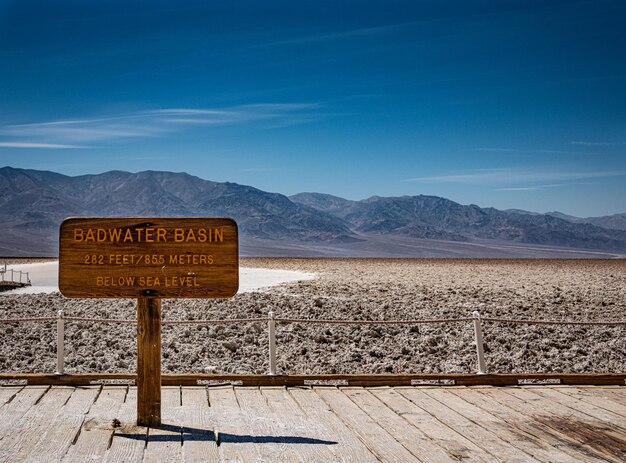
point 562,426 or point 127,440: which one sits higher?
point 127,440

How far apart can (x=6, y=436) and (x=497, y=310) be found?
2228 centimetres

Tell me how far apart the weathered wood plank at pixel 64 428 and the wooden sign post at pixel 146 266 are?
68 cm

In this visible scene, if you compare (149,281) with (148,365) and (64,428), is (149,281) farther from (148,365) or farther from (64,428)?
(64,428)

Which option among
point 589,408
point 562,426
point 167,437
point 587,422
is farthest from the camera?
point 589,408

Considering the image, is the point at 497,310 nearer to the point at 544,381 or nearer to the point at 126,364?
the point at 126,364

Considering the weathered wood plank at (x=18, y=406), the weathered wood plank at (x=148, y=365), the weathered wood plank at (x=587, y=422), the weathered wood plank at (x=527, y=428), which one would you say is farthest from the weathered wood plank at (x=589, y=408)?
the weathered wood plank at (x=18, y=406)

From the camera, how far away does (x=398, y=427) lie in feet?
19.9

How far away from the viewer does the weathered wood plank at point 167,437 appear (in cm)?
517

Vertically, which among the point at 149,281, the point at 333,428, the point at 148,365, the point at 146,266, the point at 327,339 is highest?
the point at 146,266

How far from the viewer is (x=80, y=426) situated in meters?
5.96

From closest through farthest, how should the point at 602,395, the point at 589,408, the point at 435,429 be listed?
the point at 435,429
the point at 589,408
the point at 602,395

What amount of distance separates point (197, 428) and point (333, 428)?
135 cm

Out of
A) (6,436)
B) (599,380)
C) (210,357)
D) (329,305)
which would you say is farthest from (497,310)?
(6,436)

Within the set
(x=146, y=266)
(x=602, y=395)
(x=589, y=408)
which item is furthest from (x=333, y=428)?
(x=602, y=395)
